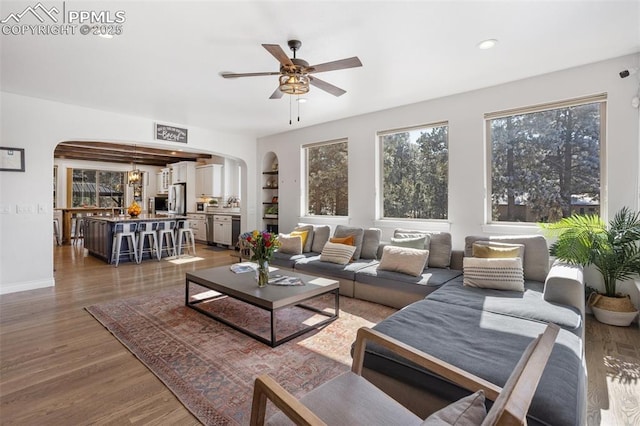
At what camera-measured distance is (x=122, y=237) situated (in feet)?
20.5

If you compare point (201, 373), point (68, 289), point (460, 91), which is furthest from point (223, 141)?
point (201, 373)

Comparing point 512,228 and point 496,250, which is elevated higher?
point 512,228

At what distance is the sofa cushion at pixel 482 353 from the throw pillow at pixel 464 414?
0.59 m

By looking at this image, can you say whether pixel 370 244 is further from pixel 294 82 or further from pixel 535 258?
pixel 294 82

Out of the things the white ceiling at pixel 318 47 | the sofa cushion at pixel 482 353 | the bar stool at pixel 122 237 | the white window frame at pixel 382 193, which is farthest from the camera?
the bar stool at pixel 122 237

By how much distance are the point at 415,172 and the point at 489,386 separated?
399cm

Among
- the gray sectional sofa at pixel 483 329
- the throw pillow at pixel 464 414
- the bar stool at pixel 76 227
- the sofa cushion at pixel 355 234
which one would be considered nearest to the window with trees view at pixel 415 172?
the sofa cushion at pixel 355 234

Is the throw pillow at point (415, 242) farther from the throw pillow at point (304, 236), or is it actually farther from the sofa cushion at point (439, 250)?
the throw pillow at point (304, 236)

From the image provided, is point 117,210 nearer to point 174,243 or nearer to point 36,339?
point 174,243

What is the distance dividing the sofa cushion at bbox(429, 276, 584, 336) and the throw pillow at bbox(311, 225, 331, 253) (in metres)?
2.35

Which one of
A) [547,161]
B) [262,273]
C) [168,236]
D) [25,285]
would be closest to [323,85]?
[262,273]

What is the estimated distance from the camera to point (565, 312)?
2291 mm

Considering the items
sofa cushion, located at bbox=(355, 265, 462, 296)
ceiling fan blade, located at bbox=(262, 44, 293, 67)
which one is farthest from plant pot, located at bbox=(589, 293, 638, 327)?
ceiling fan blade, located at bbox=(262, 44, 293, 67)

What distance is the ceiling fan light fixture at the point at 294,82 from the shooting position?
273 centimetres
